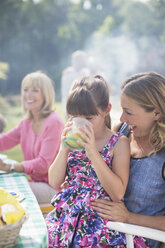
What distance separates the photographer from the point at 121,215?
4.46ft

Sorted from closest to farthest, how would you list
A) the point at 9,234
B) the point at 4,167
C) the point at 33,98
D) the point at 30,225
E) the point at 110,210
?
the point at 9,234 < the point at 30,225 < the point at 110,210 < the point at 4,167 < the point at 33,98

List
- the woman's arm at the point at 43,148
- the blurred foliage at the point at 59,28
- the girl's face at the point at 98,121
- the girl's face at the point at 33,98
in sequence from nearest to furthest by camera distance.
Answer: the girl's face at the point at 98,121, the woman's arm at the point at 43,148, the girl's face at the point at 33,98, the blurred foliage at the point at 59,28

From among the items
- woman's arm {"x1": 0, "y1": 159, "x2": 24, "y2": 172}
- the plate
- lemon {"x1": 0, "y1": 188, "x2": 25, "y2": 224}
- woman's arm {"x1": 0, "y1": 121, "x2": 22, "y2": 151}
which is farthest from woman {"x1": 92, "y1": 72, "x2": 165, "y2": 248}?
woman's arm {"x1": 0, "y1": 121, "x2": 22, "y2": 151}

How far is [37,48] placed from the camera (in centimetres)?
1372

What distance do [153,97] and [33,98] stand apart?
49.2 inches

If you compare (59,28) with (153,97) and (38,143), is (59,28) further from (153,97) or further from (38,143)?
(153,97)

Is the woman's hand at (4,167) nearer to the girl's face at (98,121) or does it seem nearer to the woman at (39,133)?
the woman at (39,133)

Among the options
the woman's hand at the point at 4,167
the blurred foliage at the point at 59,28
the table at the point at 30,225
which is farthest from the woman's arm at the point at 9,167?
the blurred foliage at the point at 59,28

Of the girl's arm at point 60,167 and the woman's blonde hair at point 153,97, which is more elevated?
the woman's blonde hair at point 153,97

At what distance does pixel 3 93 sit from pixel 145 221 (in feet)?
35.8

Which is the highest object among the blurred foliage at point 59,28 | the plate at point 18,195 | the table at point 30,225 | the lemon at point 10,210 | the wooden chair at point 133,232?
the blurred foliage at point 59,28

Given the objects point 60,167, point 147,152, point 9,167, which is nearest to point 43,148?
point 9,167

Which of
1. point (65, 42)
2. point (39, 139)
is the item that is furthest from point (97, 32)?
point (39, 139)

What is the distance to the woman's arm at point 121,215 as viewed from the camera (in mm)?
1331
